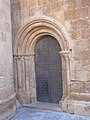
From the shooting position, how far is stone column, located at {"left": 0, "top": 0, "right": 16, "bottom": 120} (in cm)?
488

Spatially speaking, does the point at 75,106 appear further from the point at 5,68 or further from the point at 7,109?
the point at 5,68

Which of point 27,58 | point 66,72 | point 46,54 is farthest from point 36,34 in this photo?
point 66,72

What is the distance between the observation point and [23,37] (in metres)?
6.14

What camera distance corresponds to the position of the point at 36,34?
6141 mm

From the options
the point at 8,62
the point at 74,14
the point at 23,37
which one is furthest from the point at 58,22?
the point at 8,62

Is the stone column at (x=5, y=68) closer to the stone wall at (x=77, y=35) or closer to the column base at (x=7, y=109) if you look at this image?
the column base at (x=7, y=109)

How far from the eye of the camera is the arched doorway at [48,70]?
19.8ft

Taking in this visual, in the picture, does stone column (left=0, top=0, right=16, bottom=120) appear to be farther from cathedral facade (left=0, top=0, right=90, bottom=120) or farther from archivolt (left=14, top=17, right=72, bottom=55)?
archivolt (left=14, top=17, right=72, bottom=55)

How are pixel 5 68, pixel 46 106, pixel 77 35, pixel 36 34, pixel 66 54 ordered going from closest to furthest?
pixel 5 68
pixel 77 35
pixel 66 54
pixel 46 106
pixel 36 34

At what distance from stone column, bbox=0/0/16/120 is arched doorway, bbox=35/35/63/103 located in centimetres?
125

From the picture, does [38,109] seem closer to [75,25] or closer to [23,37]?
[23,37]

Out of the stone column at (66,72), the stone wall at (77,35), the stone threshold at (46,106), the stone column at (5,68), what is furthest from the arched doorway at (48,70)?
the stone column at (5,68)

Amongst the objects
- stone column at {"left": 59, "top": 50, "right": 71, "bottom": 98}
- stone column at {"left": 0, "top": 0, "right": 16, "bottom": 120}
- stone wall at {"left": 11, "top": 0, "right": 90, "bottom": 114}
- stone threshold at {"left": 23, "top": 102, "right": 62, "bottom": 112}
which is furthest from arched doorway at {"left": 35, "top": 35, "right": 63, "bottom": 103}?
stone column at {"left": 0, "top": 0, "right": 16, "bottom": 120}

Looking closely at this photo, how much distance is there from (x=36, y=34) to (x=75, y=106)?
2.49 metres
